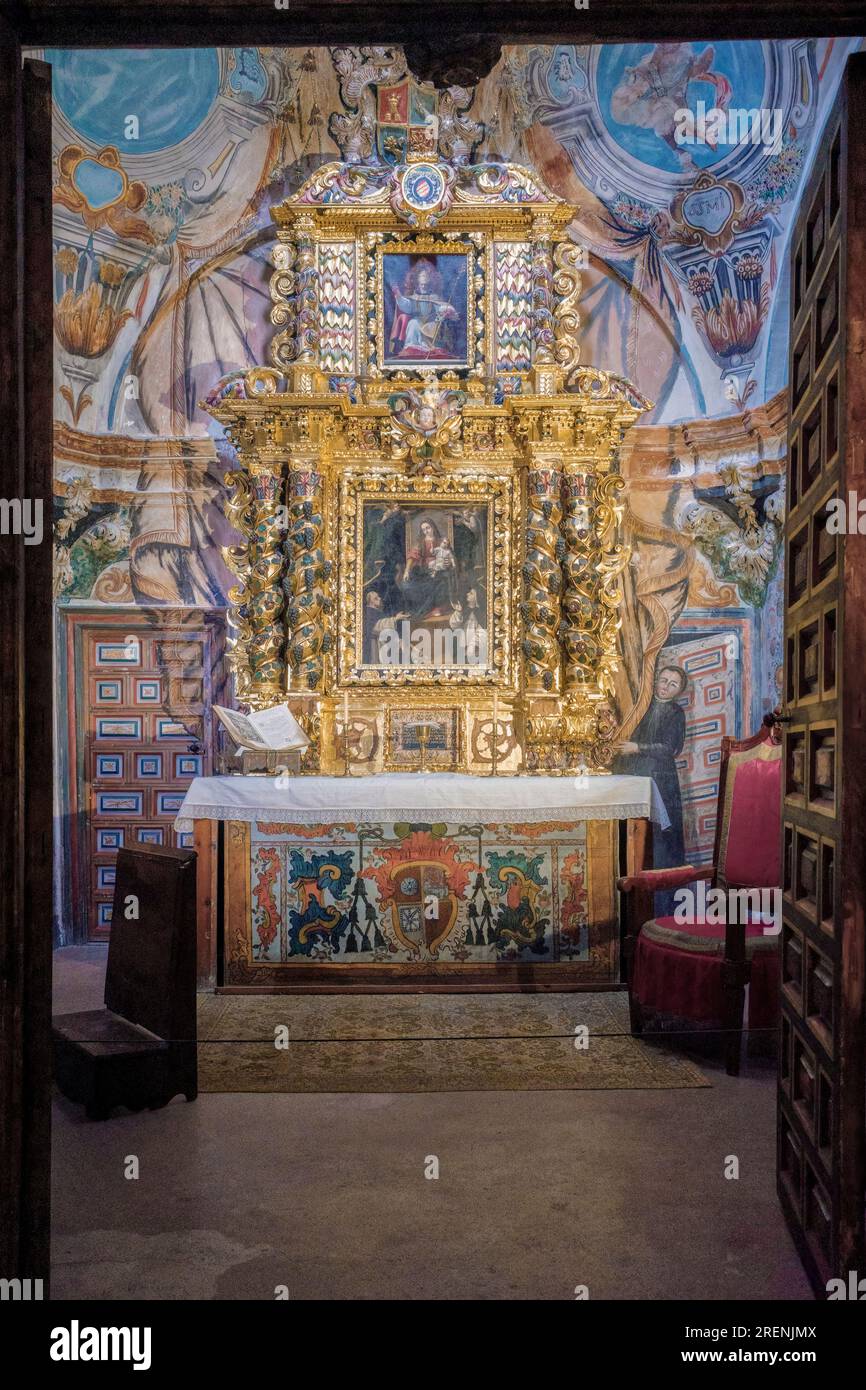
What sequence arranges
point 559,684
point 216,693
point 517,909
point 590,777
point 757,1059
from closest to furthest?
point 757,1059 < point 517,909 < point 590,777 < point 559,684 < point 216,693

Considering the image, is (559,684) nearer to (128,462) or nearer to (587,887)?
(587,887)

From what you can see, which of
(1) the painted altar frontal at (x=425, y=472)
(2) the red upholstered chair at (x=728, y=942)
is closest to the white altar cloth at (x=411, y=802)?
(1) the painted altar frontal at (x=425, y=472)

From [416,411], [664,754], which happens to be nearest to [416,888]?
[664,754]

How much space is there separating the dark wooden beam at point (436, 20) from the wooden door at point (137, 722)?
5215 millimetres

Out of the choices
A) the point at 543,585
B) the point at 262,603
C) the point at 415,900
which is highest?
the point at 543,585

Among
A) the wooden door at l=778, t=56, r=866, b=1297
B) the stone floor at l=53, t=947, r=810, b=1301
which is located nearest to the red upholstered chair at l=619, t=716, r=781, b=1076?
the stone floor at l=53, t=947, r=810, b=1301

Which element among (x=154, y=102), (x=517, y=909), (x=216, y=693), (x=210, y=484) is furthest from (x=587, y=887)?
(x=154, y=102)

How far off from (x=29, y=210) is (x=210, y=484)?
5.00m

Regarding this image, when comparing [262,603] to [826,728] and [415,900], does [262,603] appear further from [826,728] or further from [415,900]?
[826,728]

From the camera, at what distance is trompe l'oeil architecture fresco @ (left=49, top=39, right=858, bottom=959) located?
6.84m

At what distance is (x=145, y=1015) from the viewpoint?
14.3 ft

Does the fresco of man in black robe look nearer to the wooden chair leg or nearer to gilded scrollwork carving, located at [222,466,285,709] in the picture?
gilded scrollwork carving, located at [222,466,285,709]

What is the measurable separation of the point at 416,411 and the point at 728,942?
13.3 ft

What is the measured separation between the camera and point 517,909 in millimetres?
5934
